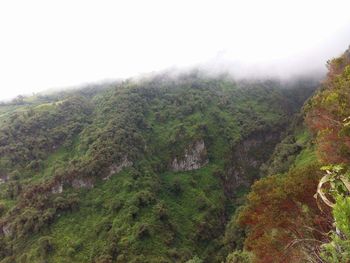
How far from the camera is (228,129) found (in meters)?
110

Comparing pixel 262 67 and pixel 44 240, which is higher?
pixel 262 67

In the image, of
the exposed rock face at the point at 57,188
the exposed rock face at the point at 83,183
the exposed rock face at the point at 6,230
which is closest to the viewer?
the exposed rock face at the point at 6,230

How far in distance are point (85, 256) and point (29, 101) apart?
327 ft

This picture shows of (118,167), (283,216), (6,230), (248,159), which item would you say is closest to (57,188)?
(6,230)

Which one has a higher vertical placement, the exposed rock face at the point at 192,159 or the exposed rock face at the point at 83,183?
the exposed rock face at the point at 83,183

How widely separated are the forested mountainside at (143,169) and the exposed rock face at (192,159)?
26 cm

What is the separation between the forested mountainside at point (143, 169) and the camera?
68.2 m

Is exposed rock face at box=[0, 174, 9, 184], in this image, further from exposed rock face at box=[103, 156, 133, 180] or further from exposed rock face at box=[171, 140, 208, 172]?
exposed rock face at box=[171, 140, 208, 172]

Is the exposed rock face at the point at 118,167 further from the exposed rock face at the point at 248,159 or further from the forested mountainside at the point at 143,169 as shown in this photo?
the exposed rock face at the point at 248,159

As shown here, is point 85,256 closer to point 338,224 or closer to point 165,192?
point 165,192

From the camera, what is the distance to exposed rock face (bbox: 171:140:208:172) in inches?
3834

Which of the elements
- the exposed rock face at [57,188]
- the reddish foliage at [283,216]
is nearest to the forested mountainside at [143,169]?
the exposed rock face at [57,188]

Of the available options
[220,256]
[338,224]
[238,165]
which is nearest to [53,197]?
[220,256]

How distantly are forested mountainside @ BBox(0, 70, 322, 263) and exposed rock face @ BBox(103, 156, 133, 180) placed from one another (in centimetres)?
23
